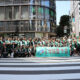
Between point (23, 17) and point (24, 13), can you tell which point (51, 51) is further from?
point (24, 13)

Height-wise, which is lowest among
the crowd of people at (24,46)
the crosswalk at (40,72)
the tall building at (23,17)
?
the crosswalk at (40,72)

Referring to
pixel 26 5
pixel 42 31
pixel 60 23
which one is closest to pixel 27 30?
pixel 42 31

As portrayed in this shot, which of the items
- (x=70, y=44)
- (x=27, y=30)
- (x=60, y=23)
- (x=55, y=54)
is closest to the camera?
(x=55, y=54)

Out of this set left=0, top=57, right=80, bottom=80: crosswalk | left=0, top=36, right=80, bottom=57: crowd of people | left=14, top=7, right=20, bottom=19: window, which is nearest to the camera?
left=0, top=57, right=80, bottom=80: crosswalk

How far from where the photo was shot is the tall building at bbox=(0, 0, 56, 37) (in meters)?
38.3

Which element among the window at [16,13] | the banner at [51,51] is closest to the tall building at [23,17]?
the window at [16,13]

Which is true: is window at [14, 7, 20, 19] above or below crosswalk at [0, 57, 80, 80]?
above

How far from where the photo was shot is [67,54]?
1311 centimetres

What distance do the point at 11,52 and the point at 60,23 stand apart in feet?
154

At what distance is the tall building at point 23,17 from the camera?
126 ft

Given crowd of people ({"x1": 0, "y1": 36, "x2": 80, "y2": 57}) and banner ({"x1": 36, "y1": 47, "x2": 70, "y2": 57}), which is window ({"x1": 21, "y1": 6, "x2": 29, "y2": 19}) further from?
banner ({"x1": 36, "y1": 47, "x2": 70, "y2": 57})

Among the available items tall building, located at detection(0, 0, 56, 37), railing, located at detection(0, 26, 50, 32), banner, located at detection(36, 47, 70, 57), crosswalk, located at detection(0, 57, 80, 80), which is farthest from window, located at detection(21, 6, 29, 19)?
crosswalk, located at detection(0, 57, 80, 80)

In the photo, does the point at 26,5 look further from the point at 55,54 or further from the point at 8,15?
the point at 55,54

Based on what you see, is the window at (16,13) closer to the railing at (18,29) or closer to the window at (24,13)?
the window at (24,13)
